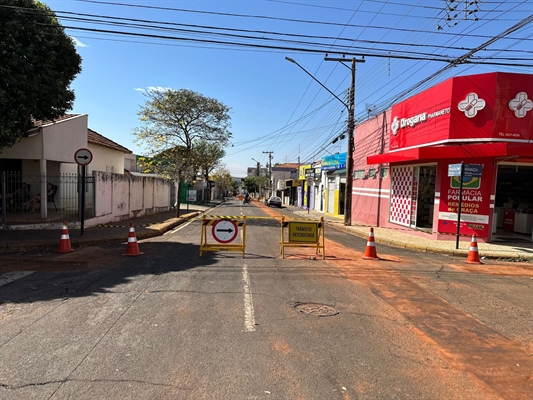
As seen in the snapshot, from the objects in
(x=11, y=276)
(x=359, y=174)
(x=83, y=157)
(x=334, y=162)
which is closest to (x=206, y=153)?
(x=334, y=162)

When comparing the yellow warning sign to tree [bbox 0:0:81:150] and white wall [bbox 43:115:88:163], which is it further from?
white wall [bbox 43:115:88:163]

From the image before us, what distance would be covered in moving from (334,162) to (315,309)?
28.9 metres

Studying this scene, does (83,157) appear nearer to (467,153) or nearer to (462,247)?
(462,247)

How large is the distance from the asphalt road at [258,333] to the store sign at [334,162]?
2384 centimetres

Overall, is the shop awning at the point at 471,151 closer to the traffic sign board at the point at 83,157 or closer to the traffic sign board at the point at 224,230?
the traffic sign board at the point at 224,230

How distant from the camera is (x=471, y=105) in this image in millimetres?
13961

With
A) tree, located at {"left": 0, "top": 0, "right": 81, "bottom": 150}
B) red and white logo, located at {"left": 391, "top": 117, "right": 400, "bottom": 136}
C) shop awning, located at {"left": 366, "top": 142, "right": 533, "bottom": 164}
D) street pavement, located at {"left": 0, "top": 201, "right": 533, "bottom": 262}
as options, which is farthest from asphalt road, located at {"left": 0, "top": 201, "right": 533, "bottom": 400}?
red and white logo, located at {"left": 391, "top": 117, "right": 400, "bottom": 136}

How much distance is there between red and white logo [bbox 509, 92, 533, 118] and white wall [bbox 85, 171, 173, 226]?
15.9 meters

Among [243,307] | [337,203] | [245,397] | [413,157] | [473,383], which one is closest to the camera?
[245,397]

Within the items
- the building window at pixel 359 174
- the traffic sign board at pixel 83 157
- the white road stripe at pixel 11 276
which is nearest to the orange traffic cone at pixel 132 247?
the white road stripe at pixel 11 276

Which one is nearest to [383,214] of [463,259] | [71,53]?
[463,259]

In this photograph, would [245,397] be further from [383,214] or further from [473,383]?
[383,214]

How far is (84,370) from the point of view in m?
3.60

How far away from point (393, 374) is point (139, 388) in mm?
2400
